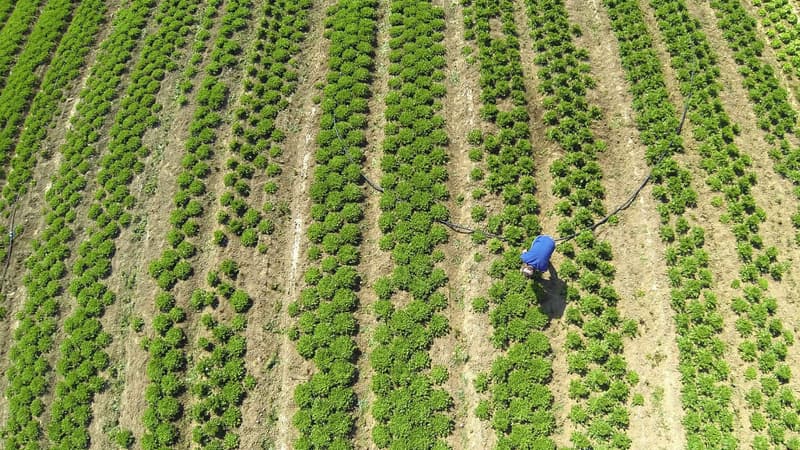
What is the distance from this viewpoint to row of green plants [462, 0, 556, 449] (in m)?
15.9

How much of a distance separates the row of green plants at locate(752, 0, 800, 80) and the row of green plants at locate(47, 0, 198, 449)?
1193 inches

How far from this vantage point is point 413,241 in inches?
741

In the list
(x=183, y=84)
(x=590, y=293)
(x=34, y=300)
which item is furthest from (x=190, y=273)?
(x=590, y=293)

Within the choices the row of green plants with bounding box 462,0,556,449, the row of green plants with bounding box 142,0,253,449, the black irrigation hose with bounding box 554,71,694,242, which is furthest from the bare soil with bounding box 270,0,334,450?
the black irrigation hose with bounding box 554,71,694,242

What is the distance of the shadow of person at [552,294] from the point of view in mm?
17234

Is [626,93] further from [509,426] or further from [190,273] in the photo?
[190,273]

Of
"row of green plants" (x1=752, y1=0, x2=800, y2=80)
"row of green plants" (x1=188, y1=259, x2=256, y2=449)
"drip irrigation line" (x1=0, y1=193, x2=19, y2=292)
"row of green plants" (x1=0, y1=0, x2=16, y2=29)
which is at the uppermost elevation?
"row of green plants" (x1=0, y1=0, x2=16, y2=29)

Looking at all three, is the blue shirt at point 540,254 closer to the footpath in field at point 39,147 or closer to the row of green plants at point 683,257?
the row of green plants at point 683,257

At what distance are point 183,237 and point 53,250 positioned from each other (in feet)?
23.1

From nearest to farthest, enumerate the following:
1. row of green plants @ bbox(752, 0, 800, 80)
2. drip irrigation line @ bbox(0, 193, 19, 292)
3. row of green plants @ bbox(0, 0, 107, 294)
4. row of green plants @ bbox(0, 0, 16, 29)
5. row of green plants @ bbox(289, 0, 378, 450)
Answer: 1. row of green plants @ bbox(289, 0, 378, 450)
2. row of green plants @ bbox(752, 0, 800, 80)
3. drip irrigation line @ bbox(0, 193, 19, 292)
4. row of green plants @ bbox(0, 0, 107, 294)
5. row of green plants @ bbox(0, 0, 16, 29)

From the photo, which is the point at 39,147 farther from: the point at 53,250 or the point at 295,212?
the point at 295,212

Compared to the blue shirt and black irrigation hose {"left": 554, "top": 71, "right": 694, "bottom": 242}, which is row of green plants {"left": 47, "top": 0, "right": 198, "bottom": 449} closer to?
the blue shirt

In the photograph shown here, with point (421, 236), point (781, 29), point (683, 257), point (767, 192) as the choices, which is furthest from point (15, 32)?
point (781, 29)

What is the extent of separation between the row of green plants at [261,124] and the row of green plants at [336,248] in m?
2.10
